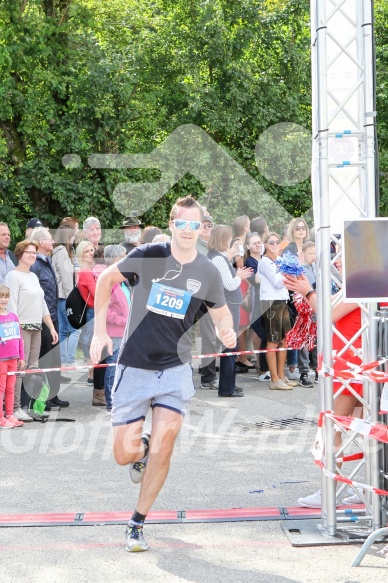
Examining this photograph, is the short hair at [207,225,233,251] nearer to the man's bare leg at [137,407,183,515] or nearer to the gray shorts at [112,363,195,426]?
the gray shorts at [112,363,195,426]

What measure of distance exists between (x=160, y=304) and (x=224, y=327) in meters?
0.50

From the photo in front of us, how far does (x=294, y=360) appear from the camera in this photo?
13.1m

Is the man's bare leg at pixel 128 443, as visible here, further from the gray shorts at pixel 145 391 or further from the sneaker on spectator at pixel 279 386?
the sneaker on spectator at pixel 279 386

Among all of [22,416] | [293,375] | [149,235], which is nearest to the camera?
[22,416]

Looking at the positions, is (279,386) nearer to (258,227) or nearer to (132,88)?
(258,227)

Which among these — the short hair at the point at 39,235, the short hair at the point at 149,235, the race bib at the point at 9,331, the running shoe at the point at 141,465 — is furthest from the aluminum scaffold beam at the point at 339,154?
the short hair at the point at 149,235

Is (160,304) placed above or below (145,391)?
above

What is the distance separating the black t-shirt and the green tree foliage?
1280 centimetres

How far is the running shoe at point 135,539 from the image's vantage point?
18.9ft

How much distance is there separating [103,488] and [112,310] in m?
3.56

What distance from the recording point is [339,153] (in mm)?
6039

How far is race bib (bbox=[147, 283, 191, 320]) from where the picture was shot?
598cm

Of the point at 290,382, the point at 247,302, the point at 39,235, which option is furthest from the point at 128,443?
the point at 247,302

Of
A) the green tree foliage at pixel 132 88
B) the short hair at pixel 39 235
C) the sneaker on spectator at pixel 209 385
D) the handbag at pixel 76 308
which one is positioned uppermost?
the green tree foliage at pixel 132 88
